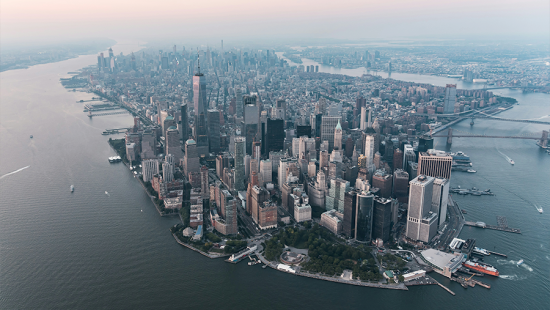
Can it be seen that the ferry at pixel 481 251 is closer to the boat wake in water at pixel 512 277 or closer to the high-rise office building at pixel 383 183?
the boat wake in water at pixel 512 277

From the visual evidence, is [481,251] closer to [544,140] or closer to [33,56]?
[544,140]

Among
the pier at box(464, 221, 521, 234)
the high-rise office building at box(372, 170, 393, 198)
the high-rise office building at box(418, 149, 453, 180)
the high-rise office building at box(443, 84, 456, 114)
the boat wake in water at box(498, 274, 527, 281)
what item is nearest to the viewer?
the boat wake in water at box(498, 274, 527, 281)

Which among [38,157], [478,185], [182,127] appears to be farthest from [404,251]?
[38,157]

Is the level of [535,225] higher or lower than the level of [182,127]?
lower

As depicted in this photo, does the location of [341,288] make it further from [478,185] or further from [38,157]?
[38,157]

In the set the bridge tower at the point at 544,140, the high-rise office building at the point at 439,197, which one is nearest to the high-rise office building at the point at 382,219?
the high-rise office building at the point at 439,197

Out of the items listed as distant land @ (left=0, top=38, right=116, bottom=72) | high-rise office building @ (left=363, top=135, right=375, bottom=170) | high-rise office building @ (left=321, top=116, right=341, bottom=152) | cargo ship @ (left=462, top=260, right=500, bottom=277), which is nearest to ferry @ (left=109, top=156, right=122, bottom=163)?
high-rise office building @ (left=321, top=116, right=341, bottom=152)

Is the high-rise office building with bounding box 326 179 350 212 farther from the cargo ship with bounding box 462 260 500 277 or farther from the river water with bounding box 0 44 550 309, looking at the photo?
the cargo ship with bounding box 462 260 500 277
